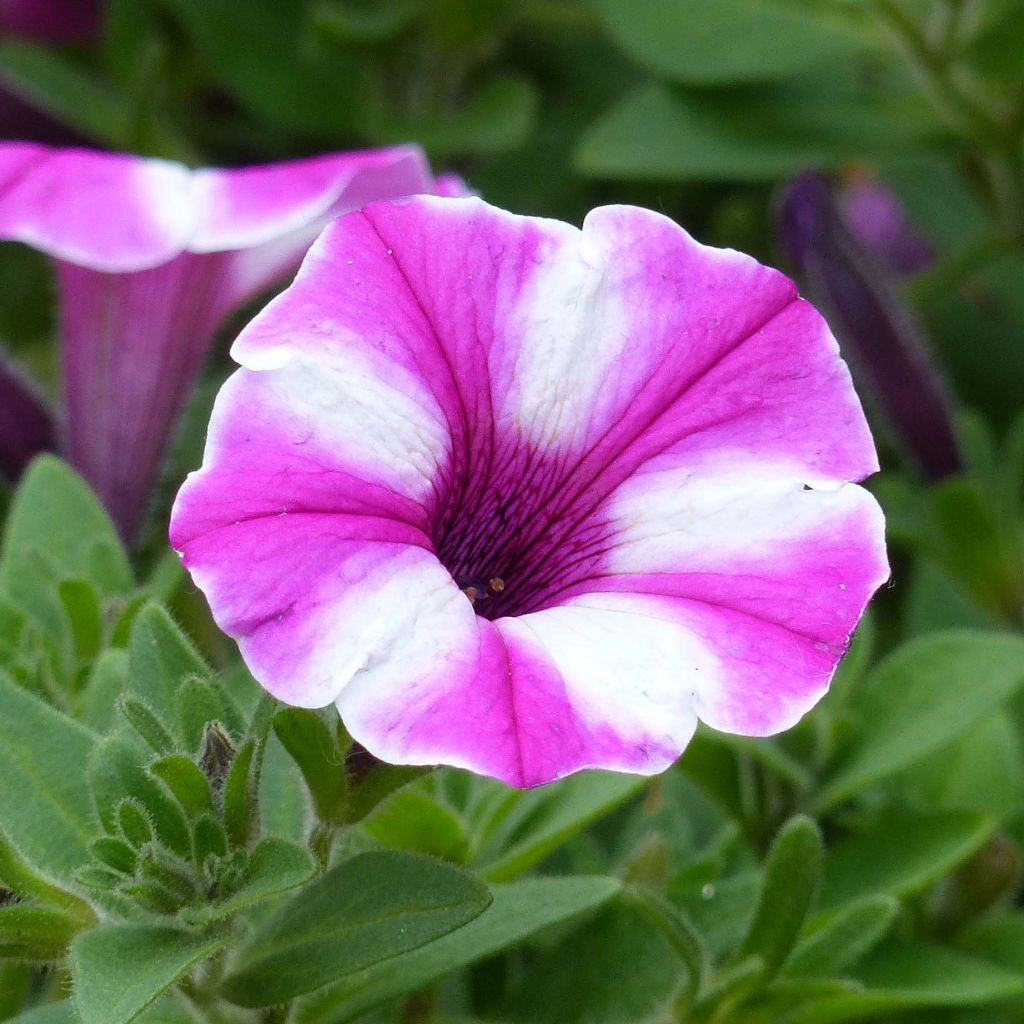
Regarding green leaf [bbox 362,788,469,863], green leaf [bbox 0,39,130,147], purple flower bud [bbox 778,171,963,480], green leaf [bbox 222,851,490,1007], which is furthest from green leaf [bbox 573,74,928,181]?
green leaf [bbox 222,851,490,1007]

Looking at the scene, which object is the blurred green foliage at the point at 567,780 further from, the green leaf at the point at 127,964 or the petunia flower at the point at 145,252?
the petunia flower at the point at 145,252

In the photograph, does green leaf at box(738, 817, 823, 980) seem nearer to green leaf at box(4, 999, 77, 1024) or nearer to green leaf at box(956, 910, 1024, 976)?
green leaf at box(956, 910, 1024, 976)

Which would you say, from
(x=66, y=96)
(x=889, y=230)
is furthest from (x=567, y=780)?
(x=889, y=230)

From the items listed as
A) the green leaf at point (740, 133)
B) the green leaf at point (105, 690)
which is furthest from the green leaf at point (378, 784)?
the green leaf at point (740, 133)

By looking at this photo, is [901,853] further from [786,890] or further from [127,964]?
[127,964]

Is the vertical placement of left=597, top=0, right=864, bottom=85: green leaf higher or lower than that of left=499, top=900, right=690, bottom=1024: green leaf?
higher

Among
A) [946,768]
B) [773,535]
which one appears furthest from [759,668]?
[946,768]

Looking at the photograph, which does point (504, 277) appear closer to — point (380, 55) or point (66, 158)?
point (66, 158)
